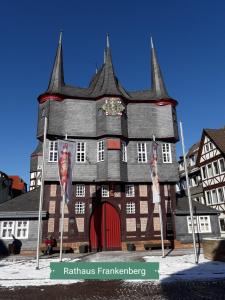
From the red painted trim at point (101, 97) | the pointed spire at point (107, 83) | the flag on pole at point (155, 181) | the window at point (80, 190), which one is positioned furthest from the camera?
the pointed spire at point (107, 83)

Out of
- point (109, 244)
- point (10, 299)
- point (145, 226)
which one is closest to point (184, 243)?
point (145, 226)

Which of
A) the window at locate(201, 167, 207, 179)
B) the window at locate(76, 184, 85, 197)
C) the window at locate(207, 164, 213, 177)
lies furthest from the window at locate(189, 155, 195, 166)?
the window at locate(76, 184, 85, 197)

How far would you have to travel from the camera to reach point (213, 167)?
112 feet

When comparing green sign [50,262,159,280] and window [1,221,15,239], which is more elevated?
window [1,221,15,239]

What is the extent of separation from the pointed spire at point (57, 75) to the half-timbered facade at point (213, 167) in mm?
19945

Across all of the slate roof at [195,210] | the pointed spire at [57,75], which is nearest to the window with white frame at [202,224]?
the slate roof at [195,210]

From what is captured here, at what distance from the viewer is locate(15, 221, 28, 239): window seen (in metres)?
22.4

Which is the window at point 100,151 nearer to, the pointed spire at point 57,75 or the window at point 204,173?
the pointed spire at point 57,75

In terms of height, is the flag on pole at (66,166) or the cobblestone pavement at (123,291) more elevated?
the flag on pole at (66,166)

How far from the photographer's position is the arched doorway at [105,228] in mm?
23359

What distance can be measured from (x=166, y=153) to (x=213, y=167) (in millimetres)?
11052

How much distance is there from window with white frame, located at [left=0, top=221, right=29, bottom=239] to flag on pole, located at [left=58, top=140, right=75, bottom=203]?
832 centimetres

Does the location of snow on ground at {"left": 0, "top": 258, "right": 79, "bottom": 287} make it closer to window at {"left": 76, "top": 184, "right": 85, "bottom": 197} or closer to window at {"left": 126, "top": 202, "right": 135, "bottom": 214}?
window at {"left": 76, "top": 184, "right": 85, "bottom": 197}

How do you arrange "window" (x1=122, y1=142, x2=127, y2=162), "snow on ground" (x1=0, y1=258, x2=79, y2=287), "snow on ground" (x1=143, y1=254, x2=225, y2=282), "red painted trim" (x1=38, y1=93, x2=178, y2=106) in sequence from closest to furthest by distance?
"snow on ground" (x1=0, y1=258, x2=79, y2=287) → "snow on ground" (x1=143, y1=254, x2=225, y2=282) → "window" (x1=122, y1=142, x2=127, y2=162) → "red painted trim" (x1=38, y1=93, x2=178, y2=106)
